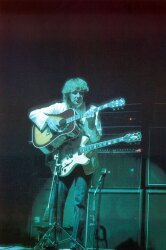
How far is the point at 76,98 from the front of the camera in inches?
186

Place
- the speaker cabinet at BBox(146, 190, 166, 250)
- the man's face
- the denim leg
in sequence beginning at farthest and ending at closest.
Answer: the man's face, the denim leg, the speaker cabinet at BBox(146, 190, 166, 250)

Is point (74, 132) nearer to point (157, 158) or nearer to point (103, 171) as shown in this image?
point (103, 171)

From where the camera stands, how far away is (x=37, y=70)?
190 inches

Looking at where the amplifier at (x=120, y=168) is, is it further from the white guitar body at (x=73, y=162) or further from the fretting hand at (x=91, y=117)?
the fretting hand at (x=91, y=117)

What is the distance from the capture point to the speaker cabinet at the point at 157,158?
4383 millimetres

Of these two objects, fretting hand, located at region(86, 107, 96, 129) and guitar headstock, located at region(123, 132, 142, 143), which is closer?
guitar headstock, located at region(123, 132, 142, 143)

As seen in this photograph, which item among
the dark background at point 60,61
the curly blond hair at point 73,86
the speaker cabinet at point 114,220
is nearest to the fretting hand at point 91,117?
the dark background at point 60,61

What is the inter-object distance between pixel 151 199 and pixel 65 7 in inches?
80.3

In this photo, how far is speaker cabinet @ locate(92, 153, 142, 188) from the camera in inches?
174

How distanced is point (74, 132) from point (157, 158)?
812mm

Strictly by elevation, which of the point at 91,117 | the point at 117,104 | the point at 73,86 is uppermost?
the point at 73,86

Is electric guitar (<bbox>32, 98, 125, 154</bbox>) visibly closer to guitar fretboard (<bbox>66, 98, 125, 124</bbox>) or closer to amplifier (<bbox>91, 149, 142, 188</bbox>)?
guitar fretboard (<bbox>66, 98, 125, 124</bbox>)

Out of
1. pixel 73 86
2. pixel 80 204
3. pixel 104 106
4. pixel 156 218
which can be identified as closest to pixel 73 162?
pixel 80 204

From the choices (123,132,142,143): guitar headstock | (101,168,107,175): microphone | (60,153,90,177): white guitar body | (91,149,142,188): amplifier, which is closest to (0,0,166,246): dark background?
(123,132,142,143): guitar headstock
